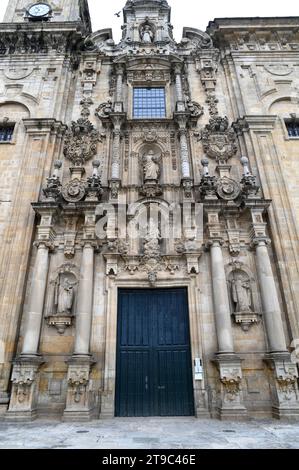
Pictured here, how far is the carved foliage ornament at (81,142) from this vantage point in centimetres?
1399

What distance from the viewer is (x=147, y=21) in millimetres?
18516

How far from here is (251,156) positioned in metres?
13.6

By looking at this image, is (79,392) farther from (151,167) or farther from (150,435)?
(151,167)

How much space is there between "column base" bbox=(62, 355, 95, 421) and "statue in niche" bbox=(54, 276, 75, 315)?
1.75 meters

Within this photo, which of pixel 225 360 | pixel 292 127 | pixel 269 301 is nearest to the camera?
pixel 225 360

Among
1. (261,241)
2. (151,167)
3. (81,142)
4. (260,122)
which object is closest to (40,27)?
(81,142)

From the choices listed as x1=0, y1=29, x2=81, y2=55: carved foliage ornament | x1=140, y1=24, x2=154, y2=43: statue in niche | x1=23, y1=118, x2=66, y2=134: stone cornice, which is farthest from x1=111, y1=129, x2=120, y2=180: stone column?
x1=140, y1=24, x2=154, y2=43: statue in niche

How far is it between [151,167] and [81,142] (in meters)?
3.65

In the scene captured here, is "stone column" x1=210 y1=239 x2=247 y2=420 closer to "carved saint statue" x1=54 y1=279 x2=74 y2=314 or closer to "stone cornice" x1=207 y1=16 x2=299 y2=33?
"carved saint statue" x1=54 y1=279 x2=74 y2=314

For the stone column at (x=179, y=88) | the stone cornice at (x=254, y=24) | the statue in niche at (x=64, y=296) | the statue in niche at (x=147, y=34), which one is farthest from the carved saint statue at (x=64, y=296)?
the stone cornice at (x=254, y=24)

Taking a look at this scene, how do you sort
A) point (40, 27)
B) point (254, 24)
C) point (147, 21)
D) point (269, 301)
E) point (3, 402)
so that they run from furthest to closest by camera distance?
point (147, 21), point (254, 24), point (40, 27), point (269, 301), point (3, 402)

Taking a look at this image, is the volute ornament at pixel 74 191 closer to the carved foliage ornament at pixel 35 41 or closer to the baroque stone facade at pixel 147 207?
the baroque stone facade at pixel 147 207

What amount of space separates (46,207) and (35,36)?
11239 mm
